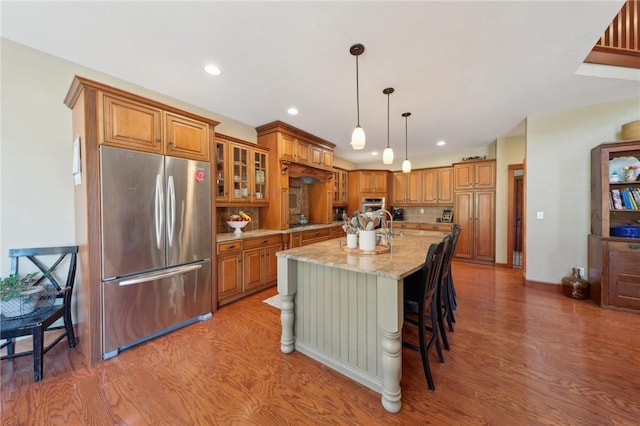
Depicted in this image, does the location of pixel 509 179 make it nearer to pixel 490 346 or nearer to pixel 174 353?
pixel 490 346

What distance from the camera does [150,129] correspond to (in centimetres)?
223

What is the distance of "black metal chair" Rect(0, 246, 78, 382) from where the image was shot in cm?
172

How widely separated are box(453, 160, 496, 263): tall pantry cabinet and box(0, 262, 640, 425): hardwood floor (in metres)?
2.69

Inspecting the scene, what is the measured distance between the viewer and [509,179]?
15.5 ft

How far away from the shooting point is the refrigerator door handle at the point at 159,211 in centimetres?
225

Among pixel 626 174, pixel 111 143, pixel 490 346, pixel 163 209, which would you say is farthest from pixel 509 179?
pixel 111 143

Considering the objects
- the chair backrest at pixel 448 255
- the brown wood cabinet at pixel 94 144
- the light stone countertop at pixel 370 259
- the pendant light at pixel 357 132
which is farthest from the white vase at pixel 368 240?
the brown wood cabinet at pixel 94 144

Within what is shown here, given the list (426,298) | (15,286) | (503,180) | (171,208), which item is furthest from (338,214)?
(15,286)

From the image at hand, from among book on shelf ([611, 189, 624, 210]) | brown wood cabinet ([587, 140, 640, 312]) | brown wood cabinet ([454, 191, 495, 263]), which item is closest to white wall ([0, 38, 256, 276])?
brown wood cabinet ([587, 140, 640, 312])

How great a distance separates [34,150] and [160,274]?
1572 mm

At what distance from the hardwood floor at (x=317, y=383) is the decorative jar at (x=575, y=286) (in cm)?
66

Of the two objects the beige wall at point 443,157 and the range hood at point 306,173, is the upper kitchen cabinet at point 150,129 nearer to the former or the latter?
the range hood at point 306,173

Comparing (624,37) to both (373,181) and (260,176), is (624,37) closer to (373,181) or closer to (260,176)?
(373,181)

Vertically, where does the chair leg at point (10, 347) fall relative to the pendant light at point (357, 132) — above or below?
below
